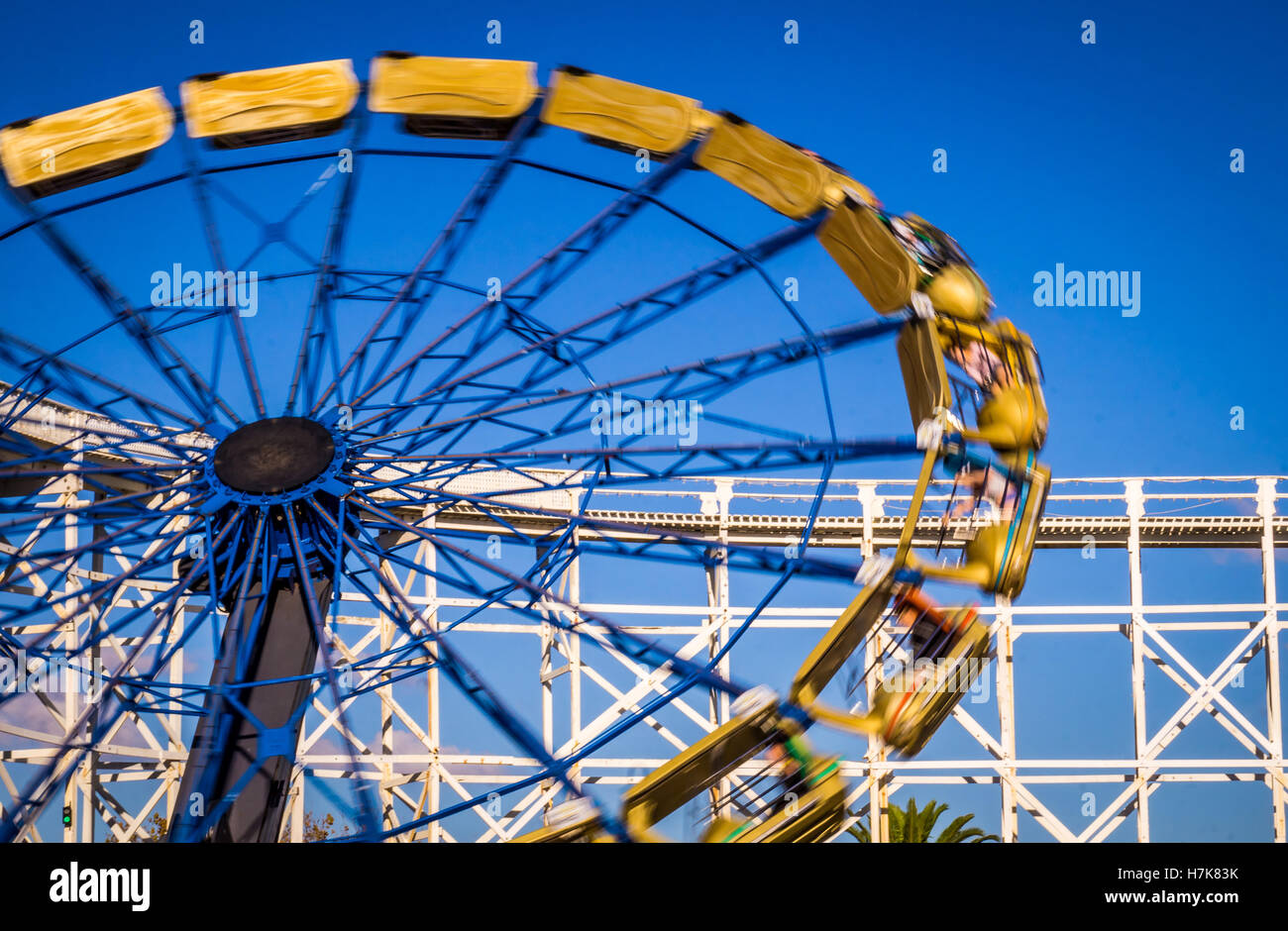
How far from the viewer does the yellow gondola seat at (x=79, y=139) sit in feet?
36.8

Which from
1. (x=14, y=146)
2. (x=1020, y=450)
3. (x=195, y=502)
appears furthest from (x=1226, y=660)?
(x=14, y=146)

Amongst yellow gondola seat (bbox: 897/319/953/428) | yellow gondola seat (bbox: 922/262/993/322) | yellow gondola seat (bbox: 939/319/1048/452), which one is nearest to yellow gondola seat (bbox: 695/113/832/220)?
yellow gondola seat (bbox: 922/262/993/322)

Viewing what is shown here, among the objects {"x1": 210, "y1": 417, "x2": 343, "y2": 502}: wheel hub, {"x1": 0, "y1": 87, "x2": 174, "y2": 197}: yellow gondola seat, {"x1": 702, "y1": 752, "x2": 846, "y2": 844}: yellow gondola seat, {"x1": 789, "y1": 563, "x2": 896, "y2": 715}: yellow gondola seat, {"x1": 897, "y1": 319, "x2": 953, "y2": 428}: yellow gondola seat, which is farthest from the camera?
{"x1": 0, "y1": 87, "x2": 174, "y2": 197}: yellow gondola seat

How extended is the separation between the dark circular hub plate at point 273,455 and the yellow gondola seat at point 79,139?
2.71 meters

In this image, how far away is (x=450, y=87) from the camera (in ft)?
37.5

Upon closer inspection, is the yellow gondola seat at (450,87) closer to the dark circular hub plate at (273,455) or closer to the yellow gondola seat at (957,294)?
the dark circular hub plate at (273,455)

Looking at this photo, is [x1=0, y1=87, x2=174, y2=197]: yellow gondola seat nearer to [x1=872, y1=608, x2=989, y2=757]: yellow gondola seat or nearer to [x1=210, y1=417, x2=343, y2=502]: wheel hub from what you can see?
[x1=210, y1=417, x2=343, y2=502]: wheel hub

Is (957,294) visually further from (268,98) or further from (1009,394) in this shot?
(268,98)

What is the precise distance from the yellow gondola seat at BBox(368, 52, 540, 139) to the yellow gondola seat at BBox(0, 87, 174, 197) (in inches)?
71.9

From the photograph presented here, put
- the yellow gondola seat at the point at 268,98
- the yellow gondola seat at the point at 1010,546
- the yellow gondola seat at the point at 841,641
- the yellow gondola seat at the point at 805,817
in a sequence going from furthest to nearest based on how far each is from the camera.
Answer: the yellow gondola seat at the point at 268,98, the yellow gondola seat at the point at 1010,546, the yellow gondola seat at the point at 841,641, the yellow gondola seat at the point at 805,817

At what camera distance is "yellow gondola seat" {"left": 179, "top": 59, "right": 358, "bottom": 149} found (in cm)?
1133

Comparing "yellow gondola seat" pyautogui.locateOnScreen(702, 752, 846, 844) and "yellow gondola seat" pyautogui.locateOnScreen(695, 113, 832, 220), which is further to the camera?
"yellow gondola seat" pyautogui.locateOnScreen(695, 113, 832, 220)

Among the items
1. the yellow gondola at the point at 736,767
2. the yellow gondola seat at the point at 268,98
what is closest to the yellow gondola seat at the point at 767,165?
the yellow gondola seat at the point at 268,98
